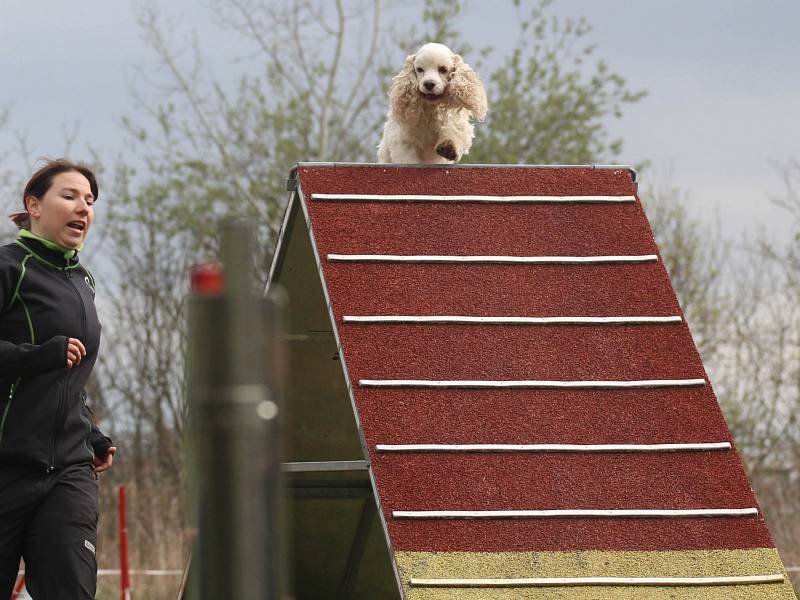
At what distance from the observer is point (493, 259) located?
181 inches

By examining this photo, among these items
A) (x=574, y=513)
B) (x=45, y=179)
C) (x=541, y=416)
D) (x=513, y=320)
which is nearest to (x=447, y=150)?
(x=513, y=320)

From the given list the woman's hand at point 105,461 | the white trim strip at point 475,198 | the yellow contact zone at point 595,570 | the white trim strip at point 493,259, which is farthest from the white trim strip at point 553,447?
the white trim strip at point 475,198

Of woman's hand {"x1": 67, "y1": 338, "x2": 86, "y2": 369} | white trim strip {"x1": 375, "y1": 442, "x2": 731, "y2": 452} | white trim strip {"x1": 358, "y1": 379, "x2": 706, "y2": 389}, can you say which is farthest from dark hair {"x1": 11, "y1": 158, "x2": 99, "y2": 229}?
white trim strip {"x1": 375, "y1": 442, "x2": 731, "y2": 452}

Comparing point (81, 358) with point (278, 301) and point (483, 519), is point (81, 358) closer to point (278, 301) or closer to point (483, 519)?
point (483, 519)

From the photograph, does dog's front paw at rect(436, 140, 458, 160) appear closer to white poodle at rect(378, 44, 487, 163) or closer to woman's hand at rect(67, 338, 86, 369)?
white poodle at rect(378, 44, 487, 163)

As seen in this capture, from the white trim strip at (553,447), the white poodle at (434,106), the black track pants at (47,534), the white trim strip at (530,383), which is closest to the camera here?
the black track pants at (47,534)

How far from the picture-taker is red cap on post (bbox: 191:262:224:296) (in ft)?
5.44

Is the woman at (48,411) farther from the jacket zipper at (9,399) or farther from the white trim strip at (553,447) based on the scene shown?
the white trim strip at (553,447)

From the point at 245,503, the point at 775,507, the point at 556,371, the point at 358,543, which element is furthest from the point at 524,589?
the point at 775,507

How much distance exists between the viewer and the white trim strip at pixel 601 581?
3.82m

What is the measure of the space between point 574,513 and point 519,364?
571mm

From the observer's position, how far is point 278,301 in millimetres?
1709

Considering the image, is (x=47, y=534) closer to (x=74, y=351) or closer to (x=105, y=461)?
(x=105, y=461)

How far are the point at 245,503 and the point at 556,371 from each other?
2.78 metres
